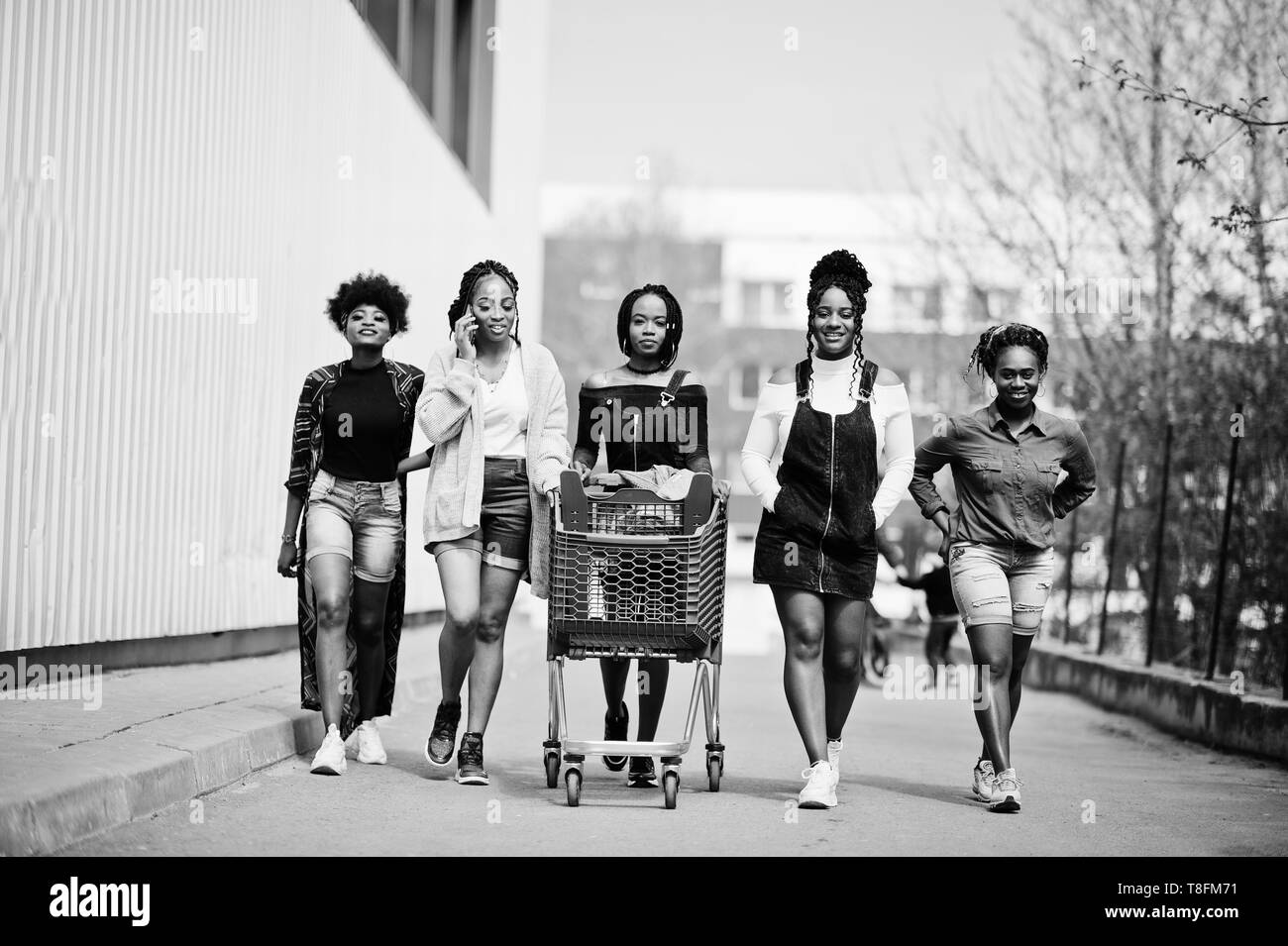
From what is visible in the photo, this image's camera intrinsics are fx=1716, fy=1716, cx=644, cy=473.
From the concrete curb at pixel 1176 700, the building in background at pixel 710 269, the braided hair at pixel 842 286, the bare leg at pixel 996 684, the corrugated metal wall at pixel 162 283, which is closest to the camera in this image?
the bare leg at pixel 996 684

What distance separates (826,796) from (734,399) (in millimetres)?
57050

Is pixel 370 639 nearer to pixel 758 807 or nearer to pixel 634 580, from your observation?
pixel 634 580

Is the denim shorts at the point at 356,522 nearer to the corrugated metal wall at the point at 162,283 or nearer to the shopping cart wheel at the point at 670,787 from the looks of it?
the shopping cart wheel at the point at 670,787

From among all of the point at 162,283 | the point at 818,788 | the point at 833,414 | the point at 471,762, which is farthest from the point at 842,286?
the point at 162,283

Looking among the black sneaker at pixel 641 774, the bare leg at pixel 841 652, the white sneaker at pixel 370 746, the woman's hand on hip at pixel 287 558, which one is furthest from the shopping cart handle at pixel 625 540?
the white sneaker at pixel 370 746

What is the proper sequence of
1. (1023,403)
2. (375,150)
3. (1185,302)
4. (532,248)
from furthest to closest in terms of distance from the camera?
(532,248) → (375,150) → (1185,302) → (1023,403)

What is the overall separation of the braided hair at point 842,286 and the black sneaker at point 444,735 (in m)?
2.24

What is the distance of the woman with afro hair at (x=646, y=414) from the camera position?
7766mm

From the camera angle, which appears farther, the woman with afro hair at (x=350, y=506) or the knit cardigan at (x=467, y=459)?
the woman with afro hair at (x=350, y=506)

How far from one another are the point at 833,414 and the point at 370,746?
2913mm

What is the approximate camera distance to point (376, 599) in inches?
325

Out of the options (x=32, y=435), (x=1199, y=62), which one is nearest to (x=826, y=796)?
(x=32, y=435)

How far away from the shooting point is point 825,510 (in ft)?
24.5
